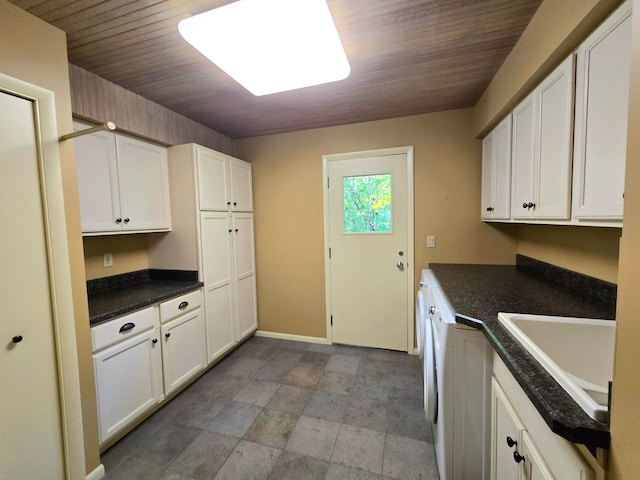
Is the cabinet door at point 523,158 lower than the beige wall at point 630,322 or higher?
higher

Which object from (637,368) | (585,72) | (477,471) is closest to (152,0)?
(585,72)

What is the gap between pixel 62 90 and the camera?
1.35 m

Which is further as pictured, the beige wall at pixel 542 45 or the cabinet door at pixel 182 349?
the cabinet door at pixel 182 349

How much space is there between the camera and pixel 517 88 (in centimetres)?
151

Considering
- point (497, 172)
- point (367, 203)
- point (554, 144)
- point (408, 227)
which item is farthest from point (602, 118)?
point (367, 203)

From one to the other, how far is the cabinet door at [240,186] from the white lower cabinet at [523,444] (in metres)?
2.49

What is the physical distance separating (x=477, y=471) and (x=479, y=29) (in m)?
2.16

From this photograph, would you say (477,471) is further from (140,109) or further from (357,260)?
(140,109)

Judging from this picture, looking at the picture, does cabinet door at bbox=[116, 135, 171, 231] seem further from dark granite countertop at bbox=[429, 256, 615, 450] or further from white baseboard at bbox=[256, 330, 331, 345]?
dark granite countertop at bbox=[429, 256, 615, 450]

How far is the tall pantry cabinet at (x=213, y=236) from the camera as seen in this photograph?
7.66 feet

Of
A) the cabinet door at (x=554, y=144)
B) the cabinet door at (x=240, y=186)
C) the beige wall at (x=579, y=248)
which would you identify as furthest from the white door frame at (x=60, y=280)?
the beige wall at (x=579, y=248)

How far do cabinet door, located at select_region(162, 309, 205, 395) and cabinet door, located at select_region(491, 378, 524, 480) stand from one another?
204 cm

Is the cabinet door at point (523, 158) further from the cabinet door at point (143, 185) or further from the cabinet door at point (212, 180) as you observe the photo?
the cabinet door at point (143, 185)

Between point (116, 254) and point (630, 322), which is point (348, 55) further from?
point (116, 254)
